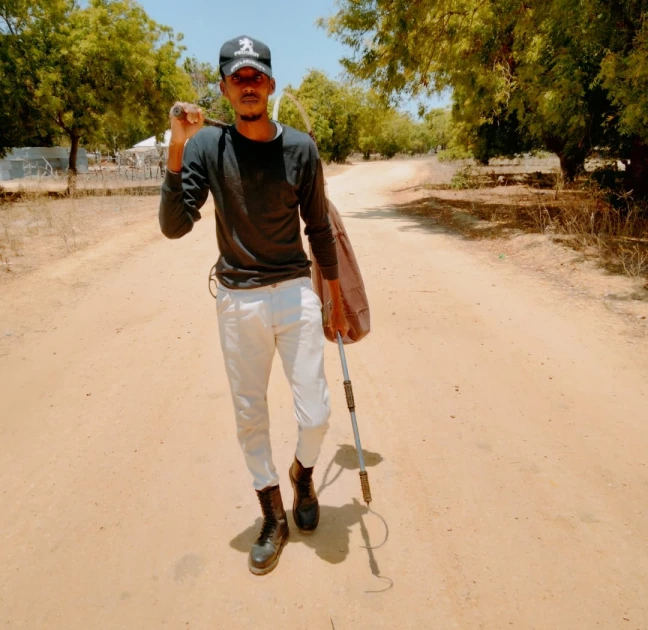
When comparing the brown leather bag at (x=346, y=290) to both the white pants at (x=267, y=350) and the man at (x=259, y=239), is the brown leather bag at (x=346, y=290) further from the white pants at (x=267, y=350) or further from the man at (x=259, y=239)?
the white pants at (x=267, y=350)

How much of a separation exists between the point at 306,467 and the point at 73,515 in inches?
50.6

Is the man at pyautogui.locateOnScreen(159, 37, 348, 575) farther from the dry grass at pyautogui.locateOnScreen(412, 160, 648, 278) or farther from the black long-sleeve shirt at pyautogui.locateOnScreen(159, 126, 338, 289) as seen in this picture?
the dry grass at pyautogui.locateOnScreen(412, 160, 648, 278)

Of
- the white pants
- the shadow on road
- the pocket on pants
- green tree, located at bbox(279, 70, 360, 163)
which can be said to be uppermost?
green tree, located at bbox(279, 70, 360, 163)

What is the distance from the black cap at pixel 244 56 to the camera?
2102 millimetres

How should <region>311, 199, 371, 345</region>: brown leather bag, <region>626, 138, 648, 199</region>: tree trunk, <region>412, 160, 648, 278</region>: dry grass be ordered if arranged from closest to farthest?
<region>311, 199, 371, 345</region>: brown leather bag, <region>412, 160, 648, 278</region>: dry grass, <region>626, 138, 648, 199</region>: tree trunk

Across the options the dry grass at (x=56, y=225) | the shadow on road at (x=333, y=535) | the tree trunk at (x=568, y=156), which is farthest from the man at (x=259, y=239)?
the tree trunk at (x=568, y=156)

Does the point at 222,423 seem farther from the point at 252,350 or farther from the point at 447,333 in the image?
the point at 447,333

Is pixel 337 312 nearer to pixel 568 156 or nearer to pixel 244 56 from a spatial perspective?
pixel 244 56

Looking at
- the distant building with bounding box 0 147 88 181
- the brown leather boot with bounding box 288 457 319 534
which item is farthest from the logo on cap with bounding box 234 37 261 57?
the distant building with bounding box 0 147 88 181

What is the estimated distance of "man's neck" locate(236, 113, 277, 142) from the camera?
217 cm

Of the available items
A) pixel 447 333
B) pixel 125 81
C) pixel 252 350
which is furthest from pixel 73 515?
pixel 125 81

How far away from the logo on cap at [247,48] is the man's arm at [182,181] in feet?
0.99

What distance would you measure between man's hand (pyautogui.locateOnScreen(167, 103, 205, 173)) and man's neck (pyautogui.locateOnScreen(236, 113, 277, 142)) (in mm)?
167

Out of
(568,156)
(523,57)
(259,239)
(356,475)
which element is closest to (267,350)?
(259,239)
